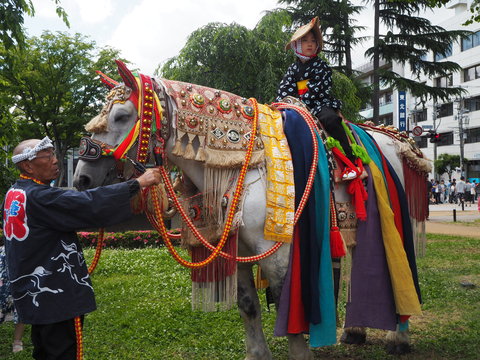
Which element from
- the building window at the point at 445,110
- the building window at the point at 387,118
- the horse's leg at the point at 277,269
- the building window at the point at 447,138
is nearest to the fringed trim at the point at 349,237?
the horse's leg at the point at 277,269

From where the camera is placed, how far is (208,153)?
3.10 m

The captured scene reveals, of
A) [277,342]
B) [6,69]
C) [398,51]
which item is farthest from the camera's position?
[398,51]

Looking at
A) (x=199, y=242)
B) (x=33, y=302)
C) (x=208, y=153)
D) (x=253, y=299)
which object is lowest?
(x=253, y=299)

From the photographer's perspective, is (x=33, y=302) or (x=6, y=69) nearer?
(x=33, y=302)

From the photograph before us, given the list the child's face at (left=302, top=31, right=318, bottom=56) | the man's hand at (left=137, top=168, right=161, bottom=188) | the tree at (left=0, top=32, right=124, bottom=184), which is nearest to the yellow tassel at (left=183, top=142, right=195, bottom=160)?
the man's hand at (left=137, top=168, right=161, bottom=188)

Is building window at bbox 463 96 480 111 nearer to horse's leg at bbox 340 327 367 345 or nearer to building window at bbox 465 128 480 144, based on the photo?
building window at bbox 465 128 480 144

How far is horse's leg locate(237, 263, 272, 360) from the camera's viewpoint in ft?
12.2

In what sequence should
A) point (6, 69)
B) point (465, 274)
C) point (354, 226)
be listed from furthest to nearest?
point (465, 274) → point (6, 69) → point (354, 226)

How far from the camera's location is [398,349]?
4.39 meters

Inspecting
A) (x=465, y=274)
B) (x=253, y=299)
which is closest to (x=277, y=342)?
(x=253, y=299)

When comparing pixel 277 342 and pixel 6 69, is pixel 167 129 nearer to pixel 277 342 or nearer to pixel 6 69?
pixel 277 342

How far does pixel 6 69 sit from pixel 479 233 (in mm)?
13479

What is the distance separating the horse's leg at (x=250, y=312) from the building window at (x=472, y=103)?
1803 inches

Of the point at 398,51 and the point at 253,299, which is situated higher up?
the point at 398,51
